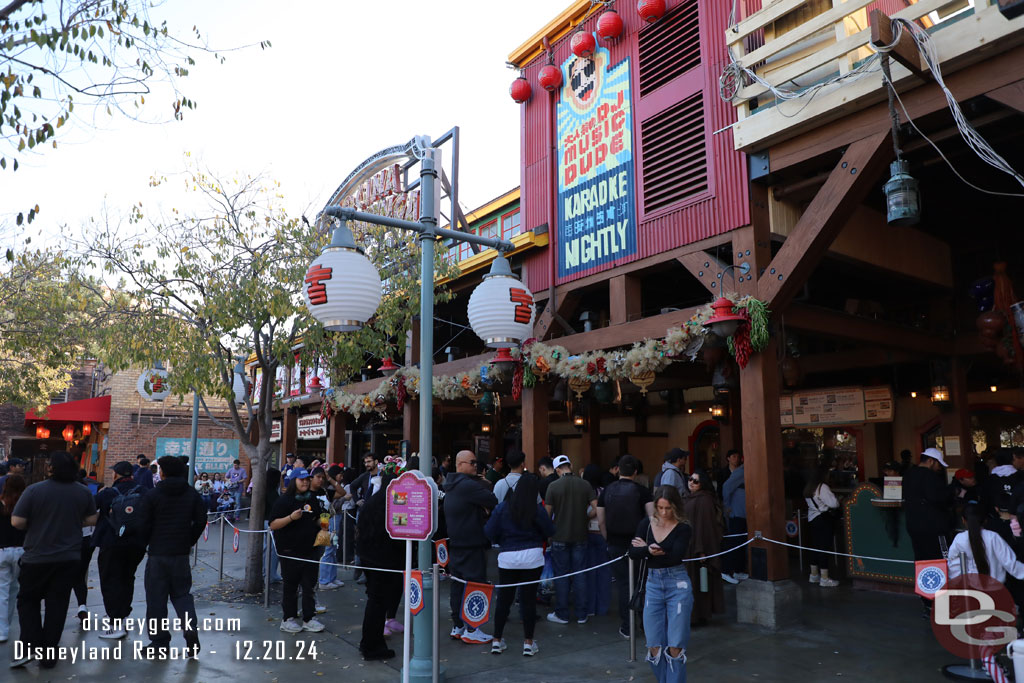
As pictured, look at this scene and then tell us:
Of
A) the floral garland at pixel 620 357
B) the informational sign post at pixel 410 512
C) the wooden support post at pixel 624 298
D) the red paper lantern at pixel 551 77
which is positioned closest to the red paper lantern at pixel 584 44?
the red paper lantern at pixel 551 77

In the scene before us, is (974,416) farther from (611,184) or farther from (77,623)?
(77,623)

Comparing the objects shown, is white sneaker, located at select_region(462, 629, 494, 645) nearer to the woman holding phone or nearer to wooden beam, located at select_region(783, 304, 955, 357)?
the woman holding phone

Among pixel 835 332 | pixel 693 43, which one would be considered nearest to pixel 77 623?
pixel 835 332

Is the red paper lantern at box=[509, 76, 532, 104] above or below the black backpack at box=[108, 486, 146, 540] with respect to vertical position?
above

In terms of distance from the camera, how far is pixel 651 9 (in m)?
10.6

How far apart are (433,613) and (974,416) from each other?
1316cm

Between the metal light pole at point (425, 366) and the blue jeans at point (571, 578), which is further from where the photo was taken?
the blue jeans at point (571, 578)

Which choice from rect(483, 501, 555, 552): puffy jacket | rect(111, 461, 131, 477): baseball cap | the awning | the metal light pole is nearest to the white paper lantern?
the metal light pole

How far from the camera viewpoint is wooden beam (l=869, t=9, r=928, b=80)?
679cm

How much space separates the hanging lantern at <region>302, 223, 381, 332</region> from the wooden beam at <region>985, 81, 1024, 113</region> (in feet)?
20.6

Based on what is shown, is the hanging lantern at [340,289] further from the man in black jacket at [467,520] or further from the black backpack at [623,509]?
the black backpack at [623,509]

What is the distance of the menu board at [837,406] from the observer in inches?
543

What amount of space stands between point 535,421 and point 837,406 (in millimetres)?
6716

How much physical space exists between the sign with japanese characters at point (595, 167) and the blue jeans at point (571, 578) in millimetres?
4597
